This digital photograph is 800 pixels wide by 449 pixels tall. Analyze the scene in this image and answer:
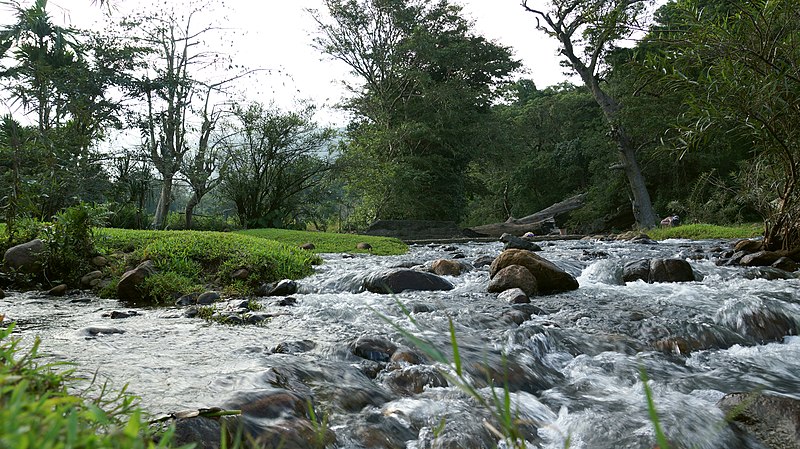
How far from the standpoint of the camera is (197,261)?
8.05 m

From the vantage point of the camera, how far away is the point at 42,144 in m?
8.27

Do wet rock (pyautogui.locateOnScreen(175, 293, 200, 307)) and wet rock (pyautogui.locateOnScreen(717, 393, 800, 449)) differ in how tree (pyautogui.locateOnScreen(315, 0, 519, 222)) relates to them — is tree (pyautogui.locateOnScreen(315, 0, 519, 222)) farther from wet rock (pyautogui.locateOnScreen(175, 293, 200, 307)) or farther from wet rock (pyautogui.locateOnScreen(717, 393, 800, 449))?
wet rock (pyautogui.locateOnScreen(717, 393, 800, 449))

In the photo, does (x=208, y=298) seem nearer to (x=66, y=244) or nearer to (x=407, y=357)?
(x=66, y=244)

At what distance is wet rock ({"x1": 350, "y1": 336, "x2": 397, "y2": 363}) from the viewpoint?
357 cm

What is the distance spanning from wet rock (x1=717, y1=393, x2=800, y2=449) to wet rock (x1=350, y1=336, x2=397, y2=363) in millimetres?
2103

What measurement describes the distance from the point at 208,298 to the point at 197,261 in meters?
2.14

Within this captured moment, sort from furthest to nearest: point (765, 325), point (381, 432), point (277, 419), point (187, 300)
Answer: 1. point (187, 300)
2. point (765, 325)
3. point (381, 432)
4. point (277, 419)


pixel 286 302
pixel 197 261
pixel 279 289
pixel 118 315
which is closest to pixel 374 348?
pixel 286 302

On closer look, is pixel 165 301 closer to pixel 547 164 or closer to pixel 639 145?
pixel 639 145

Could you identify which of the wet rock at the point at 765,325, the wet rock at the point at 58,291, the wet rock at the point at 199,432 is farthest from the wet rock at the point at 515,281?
the wet rock at the point at 58,291

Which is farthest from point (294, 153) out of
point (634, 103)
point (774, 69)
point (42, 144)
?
point (774, 69)

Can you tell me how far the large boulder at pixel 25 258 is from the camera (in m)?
7.10

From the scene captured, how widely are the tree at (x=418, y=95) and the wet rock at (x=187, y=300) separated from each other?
16.7 m

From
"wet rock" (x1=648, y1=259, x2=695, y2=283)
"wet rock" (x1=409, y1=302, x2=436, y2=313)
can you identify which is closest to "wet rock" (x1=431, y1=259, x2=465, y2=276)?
"wet rock" (x1=409, y1=302, x2=436, y2=313)
